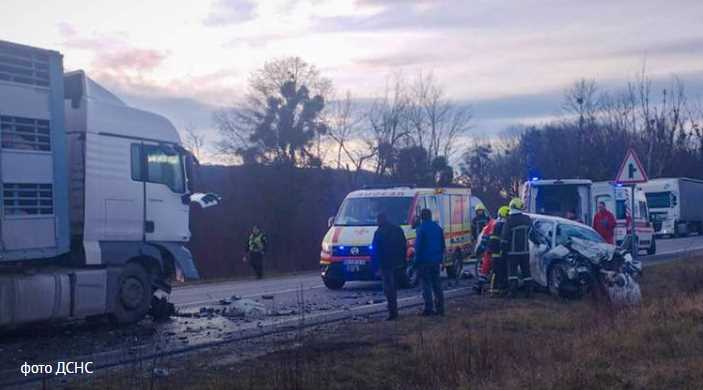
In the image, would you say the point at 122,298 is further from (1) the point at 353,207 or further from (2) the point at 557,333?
(1) the point at 353,207

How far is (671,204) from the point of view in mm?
52750

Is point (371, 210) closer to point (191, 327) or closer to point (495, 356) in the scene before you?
point (191, 327)

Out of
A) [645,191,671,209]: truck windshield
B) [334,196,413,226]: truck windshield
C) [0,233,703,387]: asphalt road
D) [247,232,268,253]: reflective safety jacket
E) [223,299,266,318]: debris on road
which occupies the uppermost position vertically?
[645,191,671,209]: truck windshield

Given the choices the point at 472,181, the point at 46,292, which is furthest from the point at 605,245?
the point at 472,181

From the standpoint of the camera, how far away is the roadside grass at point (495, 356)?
880 centimetres

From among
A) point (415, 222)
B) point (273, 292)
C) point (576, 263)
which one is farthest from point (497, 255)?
point (273, 292)

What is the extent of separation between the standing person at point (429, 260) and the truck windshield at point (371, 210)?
5.52m

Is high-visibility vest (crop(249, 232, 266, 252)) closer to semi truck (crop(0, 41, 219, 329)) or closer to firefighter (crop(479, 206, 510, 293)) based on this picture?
firefighter (crop(479, 206, 510, 293))

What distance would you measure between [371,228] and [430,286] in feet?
17.9

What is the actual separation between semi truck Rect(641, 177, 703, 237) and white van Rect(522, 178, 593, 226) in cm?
2519

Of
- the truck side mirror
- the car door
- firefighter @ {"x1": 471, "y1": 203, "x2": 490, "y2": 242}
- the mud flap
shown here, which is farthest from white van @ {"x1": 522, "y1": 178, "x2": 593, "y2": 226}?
the mud flap

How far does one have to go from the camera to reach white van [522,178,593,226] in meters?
Answer: 27.8

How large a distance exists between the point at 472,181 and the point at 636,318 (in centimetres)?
5133

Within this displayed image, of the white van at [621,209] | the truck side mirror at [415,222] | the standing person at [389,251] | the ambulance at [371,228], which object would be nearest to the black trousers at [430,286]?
the standing person at [389,251]
